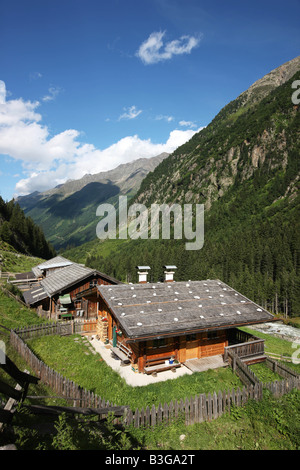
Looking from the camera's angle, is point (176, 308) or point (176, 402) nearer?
point (176, 402)

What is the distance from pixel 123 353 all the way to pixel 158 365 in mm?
2786

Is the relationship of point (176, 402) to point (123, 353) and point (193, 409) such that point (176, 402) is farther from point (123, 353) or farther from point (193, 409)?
point (123, 353)

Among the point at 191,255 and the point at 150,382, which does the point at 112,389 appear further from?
the point at 191,255

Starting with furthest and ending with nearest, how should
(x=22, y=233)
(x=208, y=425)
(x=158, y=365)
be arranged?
(x=22, y=233) → (x=158, y=365) → (x=208, y=425)

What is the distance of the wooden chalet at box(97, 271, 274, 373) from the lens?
53.1 feet

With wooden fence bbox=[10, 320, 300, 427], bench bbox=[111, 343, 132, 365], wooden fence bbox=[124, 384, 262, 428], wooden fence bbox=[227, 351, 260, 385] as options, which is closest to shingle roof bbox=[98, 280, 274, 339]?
wooden fence bbox=[227, 351, 260, 385]

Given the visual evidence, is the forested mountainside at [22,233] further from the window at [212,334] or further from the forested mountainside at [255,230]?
the window at [212,334]

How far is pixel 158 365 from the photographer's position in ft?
54.5

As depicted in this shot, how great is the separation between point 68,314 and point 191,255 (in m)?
96.2

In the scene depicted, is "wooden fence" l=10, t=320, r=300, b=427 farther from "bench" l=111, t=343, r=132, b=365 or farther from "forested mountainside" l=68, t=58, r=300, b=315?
"forested mountainside" l=68, t=58, r=300, b=315

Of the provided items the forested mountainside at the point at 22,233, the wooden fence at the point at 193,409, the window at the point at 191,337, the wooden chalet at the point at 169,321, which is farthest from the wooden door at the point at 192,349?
the forested mountainside at the point at 22,233

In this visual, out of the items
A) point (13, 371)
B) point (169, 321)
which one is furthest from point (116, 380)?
point (13, 371)

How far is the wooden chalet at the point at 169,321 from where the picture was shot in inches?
637

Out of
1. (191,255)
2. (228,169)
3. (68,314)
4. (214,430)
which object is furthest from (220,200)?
(214,430)
